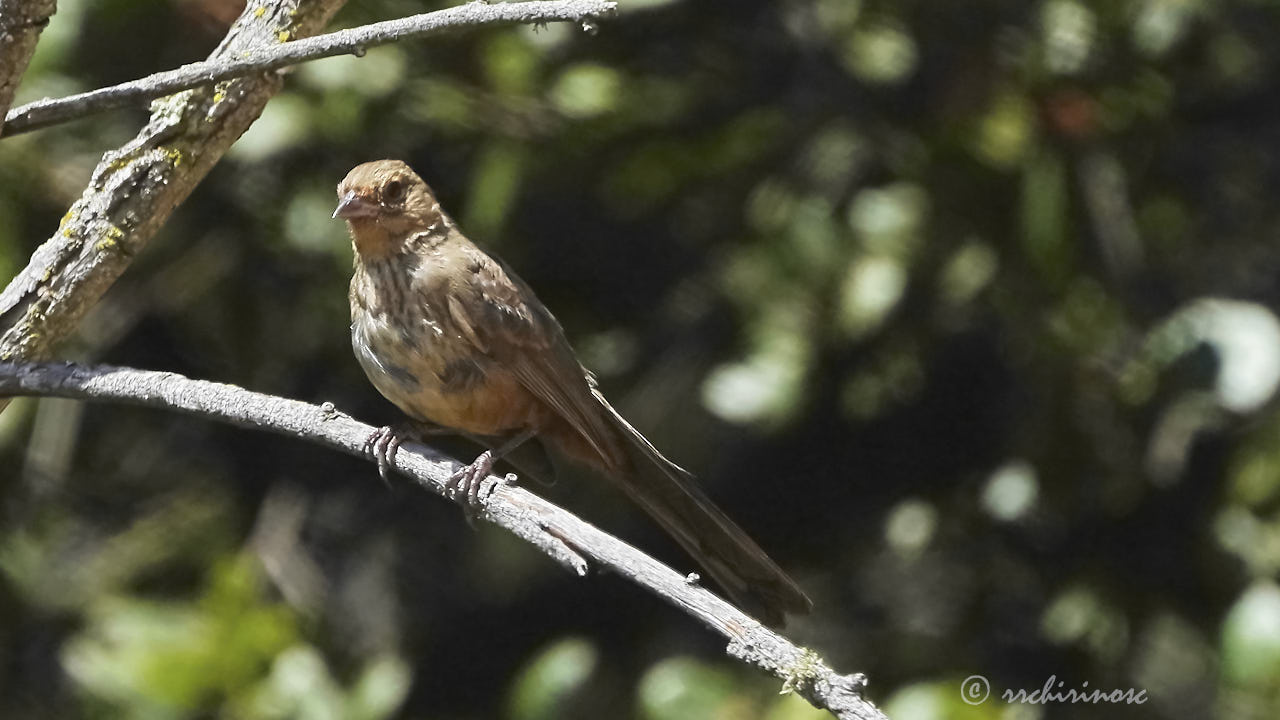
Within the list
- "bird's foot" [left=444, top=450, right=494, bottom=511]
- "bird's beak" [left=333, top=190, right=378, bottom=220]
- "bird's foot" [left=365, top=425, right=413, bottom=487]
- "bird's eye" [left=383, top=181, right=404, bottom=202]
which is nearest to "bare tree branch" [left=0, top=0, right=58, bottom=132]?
"bird's foot" [left=365, top=425, right=413, bottom=487]

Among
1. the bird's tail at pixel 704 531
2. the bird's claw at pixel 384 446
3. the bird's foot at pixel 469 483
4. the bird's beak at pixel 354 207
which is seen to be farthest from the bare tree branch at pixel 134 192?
the bird's tail at pixel 704 531

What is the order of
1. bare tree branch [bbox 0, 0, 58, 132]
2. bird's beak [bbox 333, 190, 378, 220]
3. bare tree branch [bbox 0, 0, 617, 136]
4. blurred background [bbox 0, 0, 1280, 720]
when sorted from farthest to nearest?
blurred background [bbox 0, 0, 1280, 720] < bird's beak [bbox 333, 190, 378, 220] < bare tree branch [bbox 0, 0, 58, 132] < bare tree branch [bbox 0, 0, 617, 136]

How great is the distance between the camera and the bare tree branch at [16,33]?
256 centimetres

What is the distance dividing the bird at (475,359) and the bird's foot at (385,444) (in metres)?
0.01

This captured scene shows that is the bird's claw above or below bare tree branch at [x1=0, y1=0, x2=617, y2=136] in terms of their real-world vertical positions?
below

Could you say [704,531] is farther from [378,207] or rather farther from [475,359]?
[378,207]

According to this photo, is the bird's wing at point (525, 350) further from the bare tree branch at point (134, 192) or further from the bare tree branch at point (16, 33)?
the bare tree branch at point (16, 33)

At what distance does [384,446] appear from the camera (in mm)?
3484

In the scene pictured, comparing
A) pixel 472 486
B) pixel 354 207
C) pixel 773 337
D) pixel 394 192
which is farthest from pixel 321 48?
pixel 773 337

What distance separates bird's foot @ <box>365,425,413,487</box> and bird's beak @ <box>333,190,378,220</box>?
572 mm

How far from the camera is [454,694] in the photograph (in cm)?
467

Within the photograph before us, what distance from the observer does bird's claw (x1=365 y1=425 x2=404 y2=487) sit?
301cm

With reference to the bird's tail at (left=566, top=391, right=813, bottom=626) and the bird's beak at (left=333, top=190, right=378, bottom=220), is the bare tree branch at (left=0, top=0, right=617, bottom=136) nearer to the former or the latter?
the bird's beak at (left=333, top=190, right=378, bottom=220)

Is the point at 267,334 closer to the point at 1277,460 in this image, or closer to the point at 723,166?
the point at 723,166
